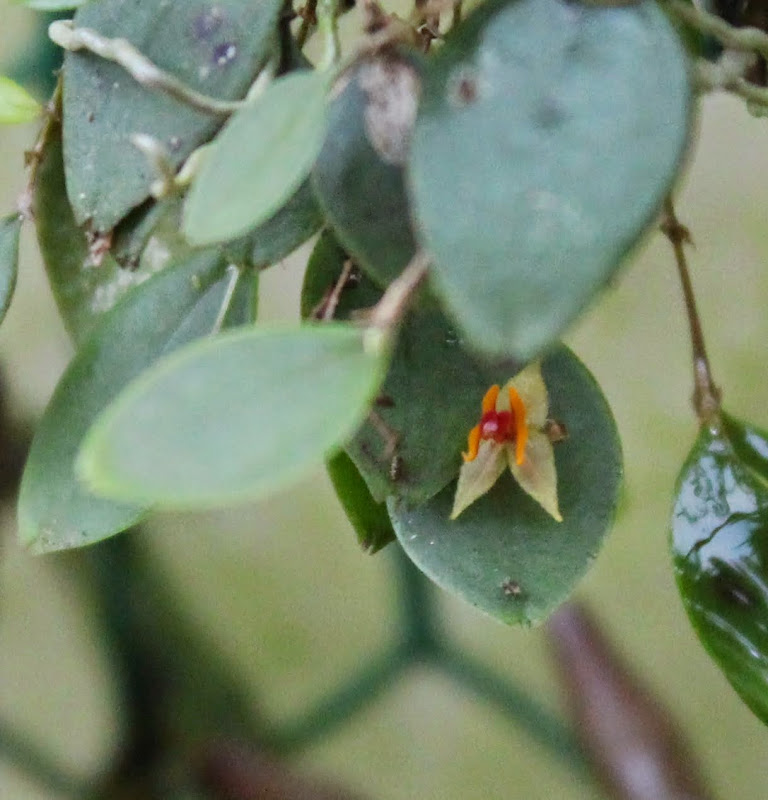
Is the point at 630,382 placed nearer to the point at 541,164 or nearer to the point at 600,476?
the point at 600,476

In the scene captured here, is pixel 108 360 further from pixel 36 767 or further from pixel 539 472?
pixel 36 767

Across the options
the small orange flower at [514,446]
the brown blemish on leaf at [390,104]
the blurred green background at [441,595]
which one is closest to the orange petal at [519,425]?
the small orange flower at [514,446]

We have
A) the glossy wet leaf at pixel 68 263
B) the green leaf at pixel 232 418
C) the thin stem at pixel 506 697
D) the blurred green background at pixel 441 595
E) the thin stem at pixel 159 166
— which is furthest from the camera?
the thin stem at pixel 506 697

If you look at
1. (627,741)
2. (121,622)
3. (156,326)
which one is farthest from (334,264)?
(121,622)

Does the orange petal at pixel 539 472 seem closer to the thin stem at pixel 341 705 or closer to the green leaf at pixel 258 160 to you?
the green leaf at pixel 258 160

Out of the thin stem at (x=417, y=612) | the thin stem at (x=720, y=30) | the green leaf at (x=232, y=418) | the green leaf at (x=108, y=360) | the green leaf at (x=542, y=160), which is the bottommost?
the thin stem at (x=417, y=612)
